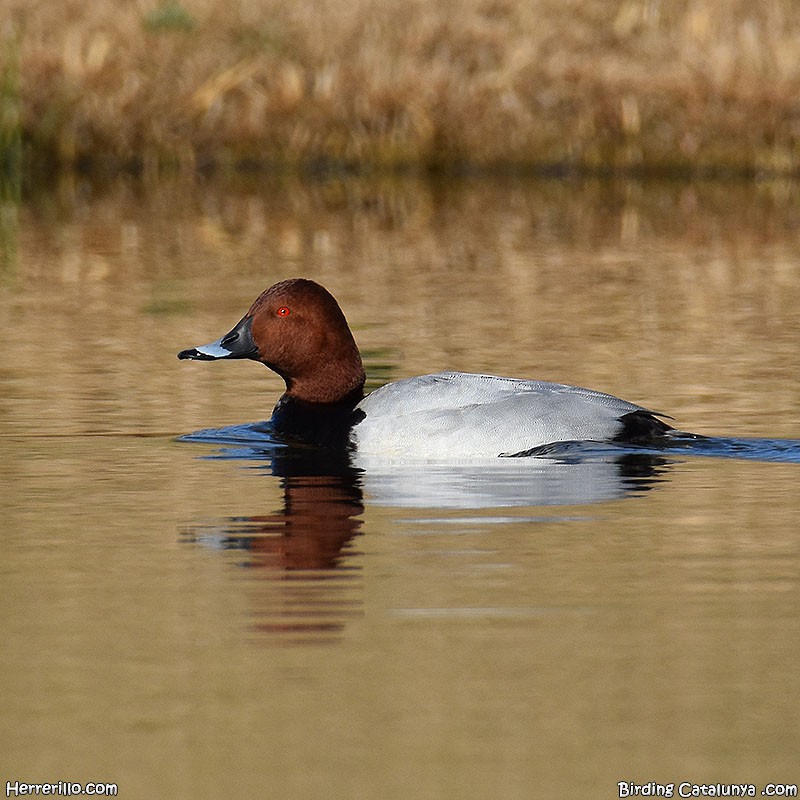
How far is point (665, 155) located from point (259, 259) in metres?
7.70

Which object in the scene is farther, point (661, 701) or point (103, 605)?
point (103, 605)

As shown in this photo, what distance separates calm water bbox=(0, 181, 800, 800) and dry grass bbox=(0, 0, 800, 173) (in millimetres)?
9002

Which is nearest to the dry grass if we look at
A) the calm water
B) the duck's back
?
the calm water

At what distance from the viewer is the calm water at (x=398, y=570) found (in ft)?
14.8

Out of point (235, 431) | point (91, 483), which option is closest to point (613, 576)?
point (91, 483)

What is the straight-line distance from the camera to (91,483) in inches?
303

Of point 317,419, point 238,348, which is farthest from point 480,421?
point 238,348

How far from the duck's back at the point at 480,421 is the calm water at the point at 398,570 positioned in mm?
118

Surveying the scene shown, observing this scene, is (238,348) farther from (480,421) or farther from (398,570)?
(398,570)

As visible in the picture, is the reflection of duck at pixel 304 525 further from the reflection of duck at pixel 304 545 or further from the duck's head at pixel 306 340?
the duck's head at pixel 306 340

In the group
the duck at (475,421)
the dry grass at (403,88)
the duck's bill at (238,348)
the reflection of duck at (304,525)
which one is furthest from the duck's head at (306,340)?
the dry grass at (403,88)

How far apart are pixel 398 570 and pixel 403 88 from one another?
16934mm

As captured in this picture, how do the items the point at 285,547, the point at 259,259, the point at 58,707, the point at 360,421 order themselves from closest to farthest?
the point at 58,707 → the point at 285,547 → the point at 360,421 → the point at 259,259

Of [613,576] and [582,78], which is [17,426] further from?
[582,78]
